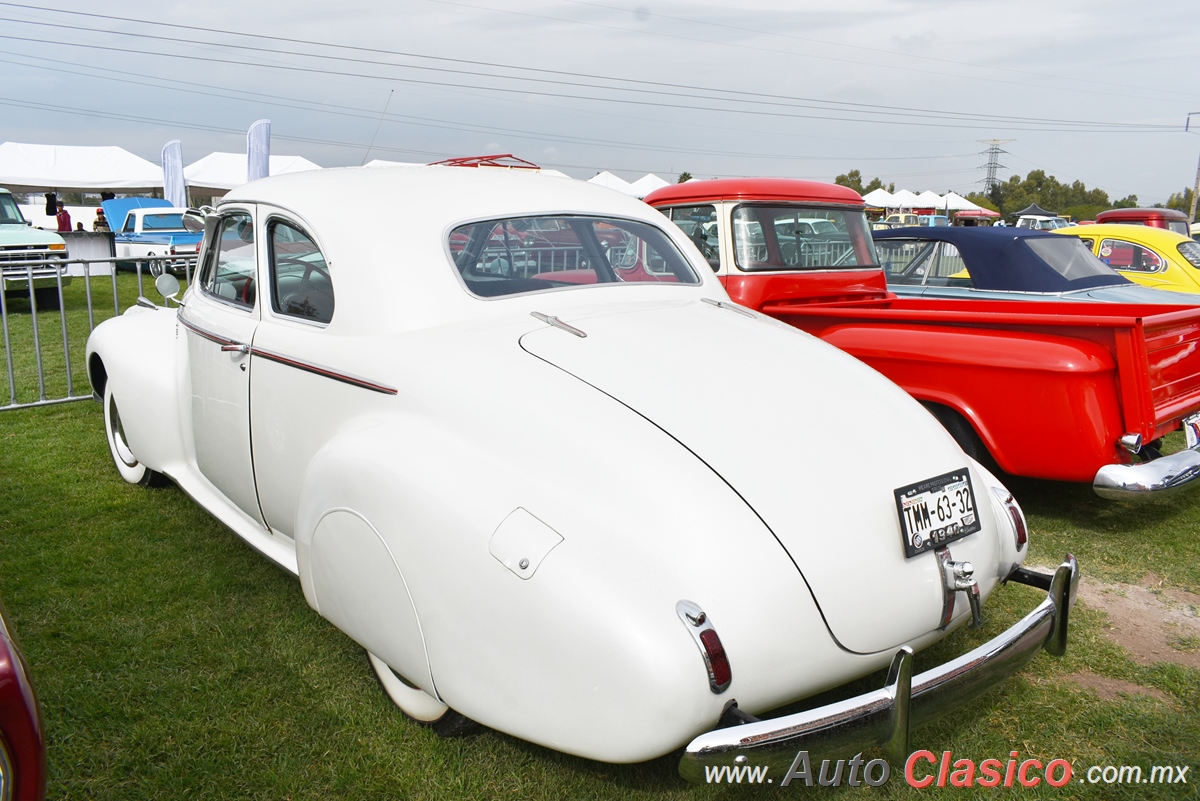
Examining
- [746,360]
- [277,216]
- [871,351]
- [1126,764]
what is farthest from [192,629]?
[871,351]

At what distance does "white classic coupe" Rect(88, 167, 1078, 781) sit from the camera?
1.90 meters

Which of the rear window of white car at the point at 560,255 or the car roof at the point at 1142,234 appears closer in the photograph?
the rear window of white car at the point at 560,255

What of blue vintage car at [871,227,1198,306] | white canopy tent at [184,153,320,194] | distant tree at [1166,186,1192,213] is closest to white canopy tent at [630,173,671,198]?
white canopy tent at [184,153,320,194]

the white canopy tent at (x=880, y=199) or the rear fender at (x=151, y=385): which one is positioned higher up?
the white canopy tent at (x=880, y=199)

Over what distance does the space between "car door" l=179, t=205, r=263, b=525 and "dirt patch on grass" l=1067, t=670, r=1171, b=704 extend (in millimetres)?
3046

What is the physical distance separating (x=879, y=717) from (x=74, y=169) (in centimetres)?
3790

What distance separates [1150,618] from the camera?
3.50 metres

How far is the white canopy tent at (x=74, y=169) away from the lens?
103ft

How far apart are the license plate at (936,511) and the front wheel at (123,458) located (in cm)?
402

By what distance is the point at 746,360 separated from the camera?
2.57m

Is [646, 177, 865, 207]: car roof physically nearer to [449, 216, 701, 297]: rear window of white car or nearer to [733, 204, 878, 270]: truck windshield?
[733, 204, 878, 270]: truck windshield

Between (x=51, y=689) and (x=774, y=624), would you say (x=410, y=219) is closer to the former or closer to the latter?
(x=774, y=624)

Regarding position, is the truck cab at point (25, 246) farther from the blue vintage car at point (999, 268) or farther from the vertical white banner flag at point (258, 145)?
the blue vintage car at point (999, 268)

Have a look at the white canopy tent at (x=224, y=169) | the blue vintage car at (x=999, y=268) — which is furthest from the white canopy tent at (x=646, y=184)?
the blue vintage car at (x=999, y=268)
